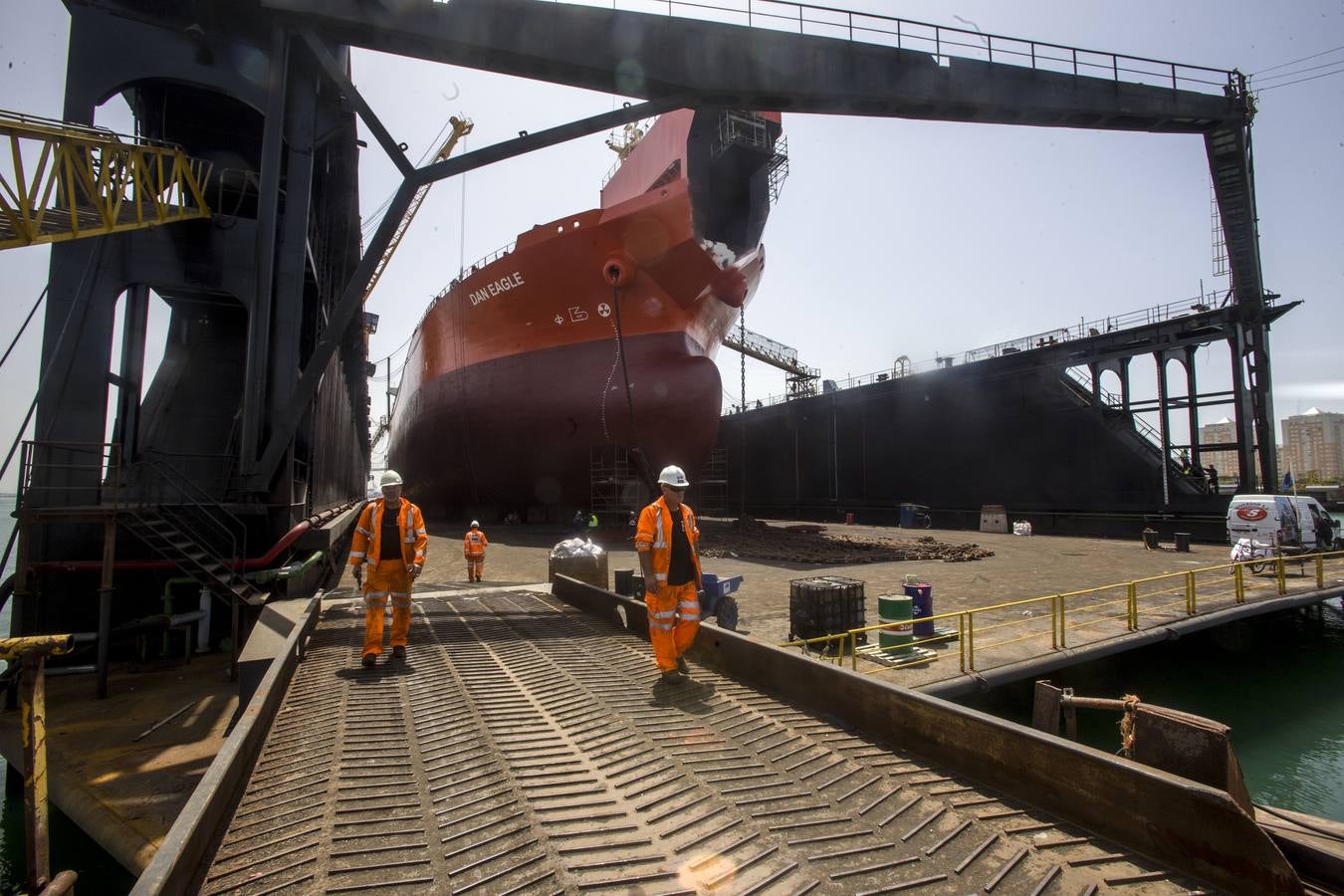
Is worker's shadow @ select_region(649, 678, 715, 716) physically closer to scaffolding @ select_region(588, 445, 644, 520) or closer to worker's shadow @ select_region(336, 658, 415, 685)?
worker's shadow @ select_region(336, 658, 415, 685)

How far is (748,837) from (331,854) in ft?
5.28

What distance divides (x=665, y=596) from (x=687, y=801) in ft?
5.71

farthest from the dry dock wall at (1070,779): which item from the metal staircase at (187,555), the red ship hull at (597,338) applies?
the red ship hull at (597,338)

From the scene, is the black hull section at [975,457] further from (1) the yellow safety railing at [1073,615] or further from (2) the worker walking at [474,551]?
(2) the worker walking at [474,551]

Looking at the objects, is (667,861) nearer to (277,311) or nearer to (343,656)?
(343,656)

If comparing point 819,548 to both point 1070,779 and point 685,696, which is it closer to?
point 685,696

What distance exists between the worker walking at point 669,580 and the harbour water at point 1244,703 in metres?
4.21

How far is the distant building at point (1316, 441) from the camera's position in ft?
405

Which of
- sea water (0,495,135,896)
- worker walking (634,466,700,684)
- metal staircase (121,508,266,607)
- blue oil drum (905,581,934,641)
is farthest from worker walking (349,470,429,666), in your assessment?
blue oil drum (905,581,934,641)

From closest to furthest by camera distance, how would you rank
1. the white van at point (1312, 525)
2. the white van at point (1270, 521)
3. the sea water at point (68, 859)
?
1. the sea water at point (68, 859)
2. the white van at point (1270, 521)
3. the white van at point (1312, 525)

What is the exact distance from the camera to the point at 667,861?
94.3 inches

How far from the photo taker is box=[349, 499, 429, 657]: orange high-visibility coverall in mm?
5020

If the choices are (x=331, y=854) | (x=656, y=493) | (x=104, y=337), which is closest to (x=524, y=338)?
(x=656, y=493)

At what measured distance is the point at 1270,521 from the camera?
499 inches
